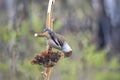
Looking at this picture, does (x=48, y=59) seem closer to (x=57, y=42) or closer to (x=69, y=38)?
(x=57, y=42)

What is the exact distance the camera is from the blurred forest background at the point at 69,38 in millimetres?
3945

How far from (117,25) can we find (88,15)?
674 mm

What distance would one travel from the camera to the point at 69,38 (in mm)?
5527

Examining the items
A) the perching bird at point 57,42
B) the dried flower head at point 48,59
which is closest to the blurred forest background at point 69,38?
the dried flower head at point 48,59

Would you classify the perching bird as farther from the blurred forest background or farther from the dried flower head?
the blurred forest background

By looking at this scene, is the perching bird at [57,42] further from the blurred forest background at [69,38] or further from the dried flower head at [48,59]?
the blurred forest background at [69,38]

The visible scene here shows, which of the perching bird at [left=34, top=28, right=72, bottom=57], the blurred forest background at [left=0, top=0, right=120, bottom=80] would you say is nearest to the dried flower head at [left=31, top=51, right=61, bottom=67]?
the perching bird at [left=34, top=28, right=72, bottom=57]

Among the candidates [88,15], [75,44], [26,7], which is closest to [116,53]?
[88,15]

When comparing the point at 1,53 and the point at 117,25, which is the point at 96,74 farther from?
the point at 117,25

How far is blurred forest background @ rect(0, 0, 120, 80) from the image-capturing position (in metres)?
3.95

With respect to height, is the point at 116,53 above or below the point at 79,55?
below

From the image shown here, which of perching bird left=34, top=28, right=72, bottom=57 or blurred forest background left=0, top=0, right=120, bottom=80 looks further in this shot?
blurred forest background left=0, top=0, right=120, bottom=80

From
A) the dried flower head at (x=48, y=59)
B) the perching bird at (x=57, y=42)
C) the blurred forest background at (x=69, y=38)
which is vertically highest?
the perching bird at (x=57, y=42)

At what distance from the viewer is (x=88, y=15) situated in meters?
7.55
